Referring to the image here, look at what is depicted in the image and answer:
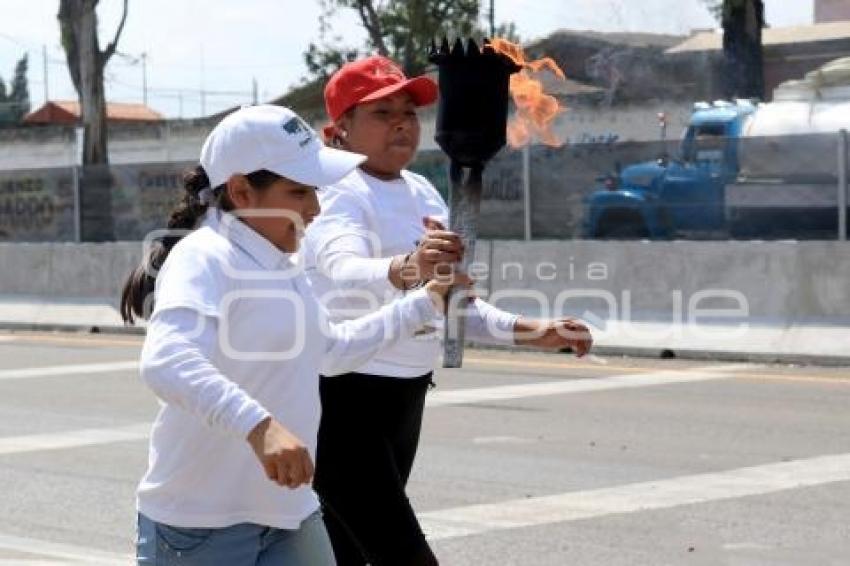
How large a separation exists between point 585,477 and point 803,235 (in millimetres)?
8025

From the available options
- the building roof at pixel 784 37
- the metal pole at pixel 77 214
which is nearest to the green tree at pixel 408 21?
the building roof at pixel 784 37

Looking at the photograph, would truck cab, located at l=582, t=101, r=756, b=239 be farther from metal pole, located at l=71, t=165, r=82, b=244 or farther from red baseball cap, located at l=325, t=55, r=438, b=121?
red baseball cap, located at l=325, t=55, r=438, b=121

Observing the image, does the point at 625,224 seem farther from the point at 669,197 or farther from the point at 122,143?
the point at 122,143

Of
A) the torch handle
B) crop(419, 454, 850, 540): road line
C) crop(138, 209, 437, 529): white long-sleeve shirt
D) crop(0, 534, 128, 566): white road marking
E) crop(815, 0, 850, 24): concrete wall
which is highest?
crop(815, 0, 850, 24): concrete wall

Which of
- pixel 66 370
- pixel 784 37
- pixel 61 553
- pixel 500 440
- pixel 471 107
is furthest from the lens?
pixel 784 37

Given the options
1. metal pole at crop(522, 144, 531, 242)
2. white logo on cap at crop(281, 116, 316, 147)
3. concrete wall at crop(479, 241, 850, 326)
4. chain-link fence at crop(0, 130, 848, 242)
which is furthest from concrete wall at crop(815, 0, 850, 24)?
white logo on cap at crop(281, 116, 316, 147)

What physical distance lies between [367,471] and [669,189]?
14235mm

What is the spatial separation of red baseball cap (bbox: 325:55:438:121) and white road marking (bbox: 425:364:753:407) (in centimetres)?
769

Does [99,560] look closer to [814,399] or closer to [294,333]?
[294,333]

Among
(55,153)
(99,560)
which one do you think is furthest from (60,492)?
(55,153)

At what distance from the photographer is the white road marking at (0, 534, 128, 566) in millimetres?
7980

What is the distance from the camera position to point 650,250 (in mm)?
17547

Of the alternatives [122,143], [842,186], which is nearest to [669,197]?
[842,186]

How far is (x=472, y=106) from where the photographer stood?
464 centimetres
